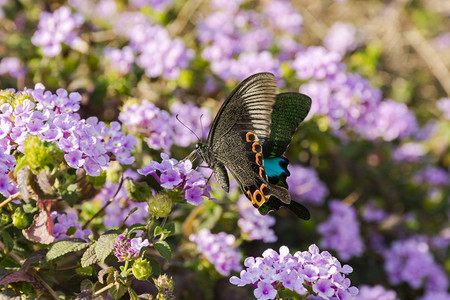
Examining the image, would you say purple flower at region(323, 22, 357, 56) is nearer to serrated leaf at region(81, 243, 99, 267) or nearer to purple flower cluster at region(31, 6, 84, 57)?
purple flower cluster at region(31, 6, 84, 57)

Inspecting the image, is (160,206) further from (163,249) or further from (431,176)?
(431,176)

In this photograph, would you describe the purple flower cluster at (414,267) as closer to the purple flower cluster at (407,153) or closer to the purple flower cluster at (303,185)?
the purple flower cluster at (303,185)

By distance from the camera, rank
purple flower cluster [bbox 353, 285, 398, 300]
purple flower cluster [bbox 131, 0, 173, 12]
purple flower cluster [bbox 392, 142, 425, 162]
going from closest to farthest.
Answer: purple flower cluster [bbox 353, 285, 398, 300]
purple flower cluster [bbox 131, 0, 173, 12]
purple flower cluster [bbox 392, 142, 425, 162]

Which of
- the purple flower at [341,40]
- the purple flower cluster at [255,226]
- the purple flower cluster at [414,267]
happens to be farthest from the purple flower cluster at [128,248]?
the purple flower at [341,40]

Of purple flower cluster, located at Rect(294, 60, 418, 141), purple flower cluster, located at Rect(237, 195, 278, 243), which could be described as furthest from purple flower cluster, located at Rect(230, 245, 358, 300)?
purple flower cluster, located at Rect(294, 60, 418, 141)

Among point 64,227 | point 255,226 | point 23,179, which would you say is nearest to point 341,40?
point 255,226

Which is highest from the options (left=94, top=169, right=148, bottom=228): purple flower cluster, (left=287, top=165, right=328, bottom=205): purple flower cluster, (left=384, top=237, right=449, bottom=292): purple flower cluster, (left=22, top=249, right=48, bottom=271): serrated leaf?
(left=22, top=249, right=48, bottom=271): serrated leaf
